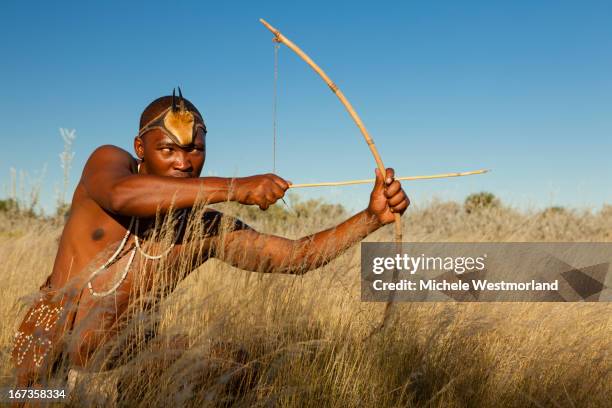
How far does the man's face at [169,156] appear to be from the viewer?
303 centimetres

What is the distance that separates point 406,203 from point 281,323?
0.89 m

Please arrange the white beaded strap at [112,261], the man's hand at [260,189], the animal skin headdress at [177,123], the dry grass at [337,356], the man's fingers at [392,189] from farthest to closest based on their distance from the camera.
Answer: the man's fingers at [392,189], the animal skin headdress at [177,123], the white beaded strap at [112,261], the man's hand at [260,189], the dry grass at [337,356]

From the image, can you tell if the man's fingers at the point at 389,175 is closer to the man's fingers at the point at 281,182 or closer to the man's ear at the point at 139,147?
the man's fingers at the point at 281,182

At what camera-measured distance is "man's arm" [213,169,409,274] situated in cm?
318

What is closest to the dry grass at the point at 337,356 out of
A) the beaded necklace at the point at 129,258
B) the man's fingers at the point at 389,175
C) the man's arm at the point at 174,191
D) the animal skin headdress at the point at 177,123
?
the beaded necklace at the point at 129,258

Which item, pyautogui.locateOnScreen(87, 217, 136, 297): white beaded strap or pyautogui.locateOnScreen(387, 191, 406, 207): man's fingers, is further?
pyautogui.locateOnScreen(387, 191, 406, 207): man's fingers

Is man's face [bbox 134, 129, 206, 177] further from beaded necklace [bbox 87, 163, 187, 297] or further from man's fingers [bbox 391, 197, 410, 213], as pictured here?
man's fingers [bbox 391, 197, 410, 213]

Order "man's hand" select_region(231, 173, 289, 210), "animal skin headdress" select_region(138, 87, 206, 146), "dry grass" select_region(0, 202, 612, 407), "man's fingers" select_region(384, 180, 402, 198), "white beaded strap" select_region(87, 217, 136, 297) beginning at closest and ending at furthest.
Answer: "dry grass" select_region(0, 202, 612, 407), "man's hand" select_region(231, 173, 289, 210), "white beaded strap" select_region(87, 217, 136, 297), "animal skin headdress" select_region(138, 87, 206, 146), "man's fingers" select_region(384, 180, 402, 198)

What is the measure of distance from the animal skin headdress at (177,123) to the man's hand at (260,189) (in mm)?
488

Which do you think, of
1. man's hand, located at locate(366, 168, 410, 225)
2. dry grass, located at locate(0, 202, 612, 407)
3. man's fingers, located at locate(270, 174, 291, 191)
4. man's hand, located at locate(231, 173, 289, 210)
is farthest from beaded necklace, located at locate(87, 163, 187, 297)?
man's hand, located at locate(366, 168, 410, 225)

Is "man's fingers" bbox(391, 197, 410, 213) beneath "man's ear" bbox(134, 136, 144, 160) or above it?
beneath

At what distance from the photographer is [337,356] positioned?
2.85 metres

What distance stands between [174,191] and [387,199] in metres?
1.12

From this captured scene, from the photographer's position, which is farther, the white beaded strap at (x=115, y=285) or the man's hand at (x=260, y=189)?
the white beaded strap at (x=115, y=285)
